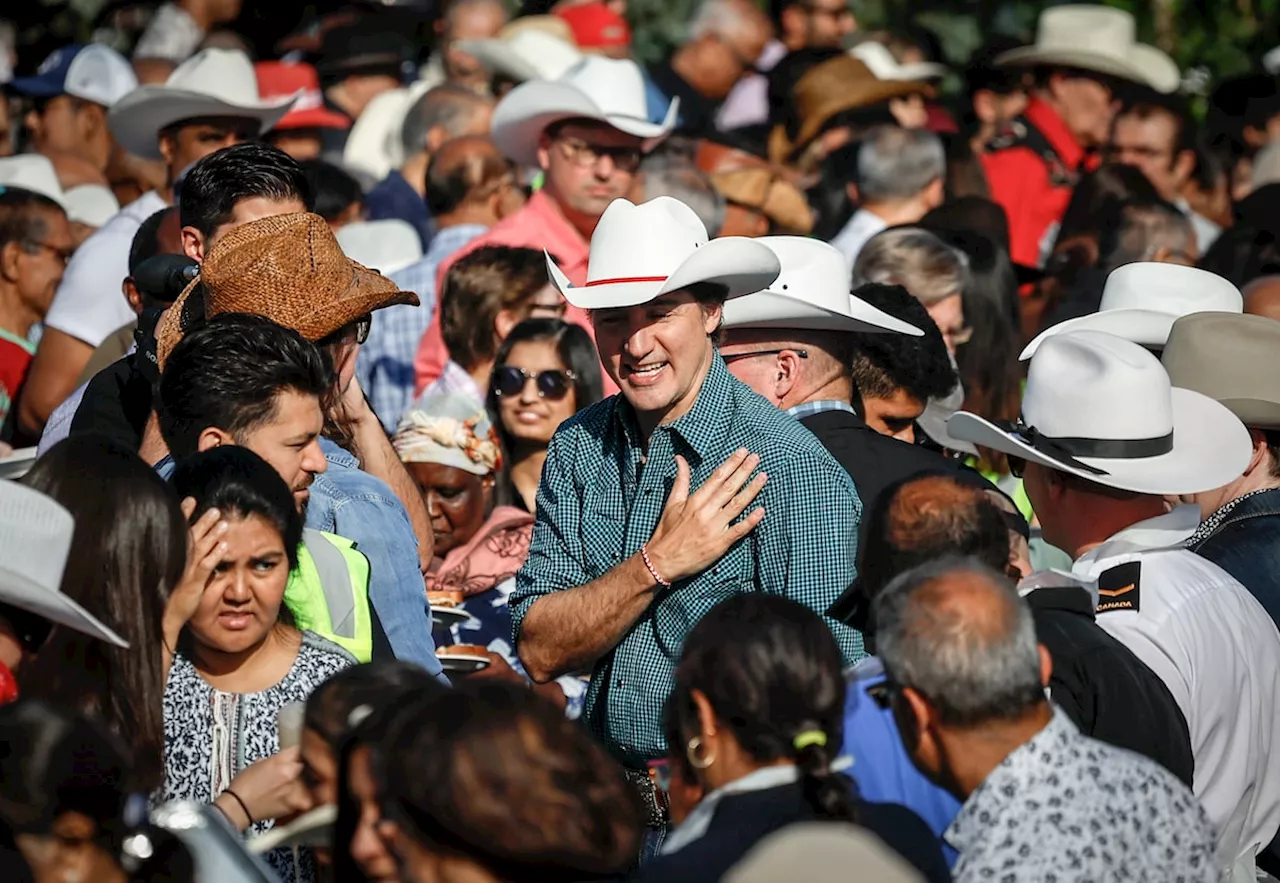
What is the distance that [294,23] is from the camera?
13.7 m

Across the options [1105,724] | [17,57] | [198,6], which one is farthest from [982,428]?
[17,57]

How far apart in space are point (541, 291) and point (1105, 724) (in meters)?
3.33

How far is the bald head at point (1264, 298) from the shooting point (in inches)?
275

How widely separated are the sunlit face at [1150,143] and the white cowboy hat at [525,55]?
9.84 ft

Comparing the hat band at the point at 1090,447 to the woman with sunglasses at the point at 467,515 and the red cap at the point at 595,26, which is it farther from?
the red cap at the point at 595,26

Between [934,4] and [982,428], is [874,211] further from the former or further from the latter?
[934,4]

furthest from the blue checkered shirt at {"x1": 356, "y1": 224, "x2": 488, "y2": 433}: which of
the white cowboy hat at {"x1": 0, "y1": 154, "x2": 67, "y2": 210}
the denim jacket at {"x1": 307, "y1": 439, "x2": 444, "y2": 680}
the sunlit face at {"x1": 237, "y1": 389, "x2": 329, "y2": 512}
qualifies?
the sunlit face at {"x1": 237, "y1": 389, "x2": 329, "y2": 512}

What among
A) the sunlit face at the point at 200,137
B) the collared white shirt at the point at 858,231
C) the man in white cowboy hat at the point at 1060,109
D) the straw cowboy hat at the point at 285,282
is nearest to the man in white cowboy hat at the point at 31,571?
the straw cowboy hat at the point at 285,282

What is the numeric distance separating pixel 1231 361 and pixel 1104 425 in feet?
3.30

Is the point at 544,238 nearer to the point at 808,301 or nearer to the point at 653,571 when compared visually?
the point at 808,301

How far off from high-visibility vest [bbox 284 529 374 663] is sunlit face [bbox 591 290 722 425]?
2.44 feet

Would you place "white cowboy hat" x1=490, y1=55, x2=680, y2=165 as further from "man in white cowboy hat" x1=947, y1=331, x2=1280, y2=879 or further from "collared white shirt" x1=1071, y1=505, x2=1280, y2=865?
"collared white shirt" x1=1071, y1=505, x2=1280, y2=865

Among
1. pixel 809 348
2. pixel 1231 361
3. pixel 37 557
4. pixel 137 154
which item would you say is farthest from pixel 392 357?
pixel 37 557

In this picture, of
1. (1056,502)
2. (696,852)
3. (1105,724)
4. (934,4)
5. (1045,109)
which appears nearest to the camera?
(696,852)
